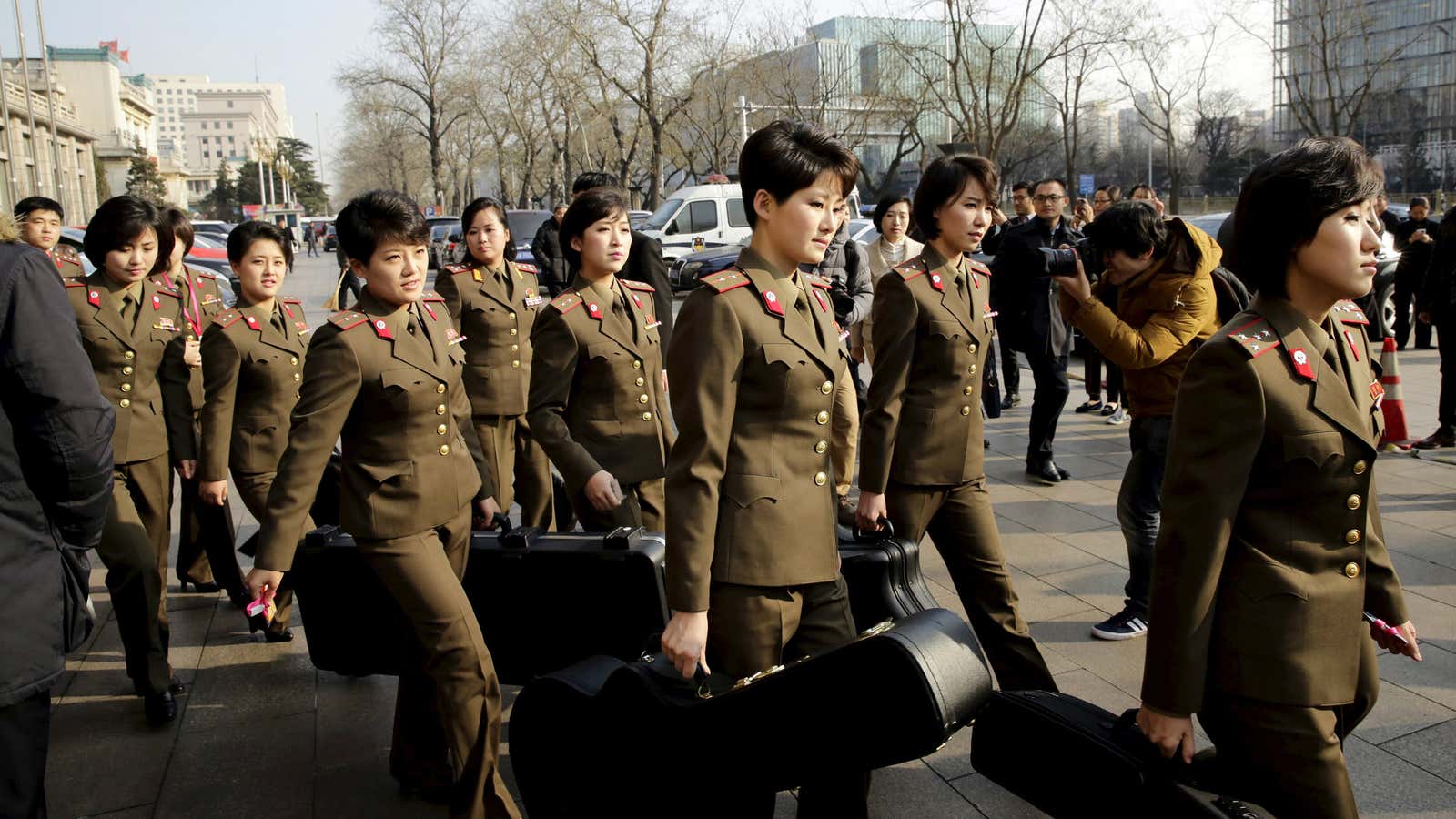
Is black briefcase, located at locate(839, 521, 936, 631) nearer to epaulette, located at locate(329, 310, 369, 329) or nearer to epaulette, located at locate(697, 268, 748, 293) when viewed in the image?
epaulette, located at locate(697, 268, 748, 293)

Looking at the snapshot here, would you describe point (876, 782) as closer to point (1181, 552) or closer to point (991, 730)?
point (991, 730)

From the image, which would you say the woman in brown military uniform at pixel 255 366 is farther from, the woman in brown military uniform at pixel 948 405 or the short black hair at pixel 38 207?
the woman in brown military uniform at pixel 948 405

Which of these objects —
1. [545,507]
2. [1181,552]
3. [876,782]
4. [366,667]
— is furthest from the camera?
[545,507]

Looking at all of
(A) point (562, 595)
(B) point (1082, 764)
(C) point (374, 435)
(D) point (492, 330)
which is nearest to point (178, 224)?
(D) point (492, 330)

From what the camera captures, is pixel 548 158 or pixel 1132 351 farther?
pixel 548 158

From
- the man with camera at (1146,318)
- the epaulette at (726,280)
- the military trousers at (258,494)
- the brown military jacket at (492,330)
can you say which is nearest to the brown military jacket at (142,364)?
the military trousers at (258,494)

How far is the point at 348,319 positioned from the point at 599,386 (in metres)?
1.15

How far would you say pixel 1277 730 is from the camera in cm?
199

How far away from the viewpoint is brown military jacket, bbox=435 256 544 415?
5645 millimetres

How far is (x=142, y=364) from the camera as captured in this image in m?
4.67

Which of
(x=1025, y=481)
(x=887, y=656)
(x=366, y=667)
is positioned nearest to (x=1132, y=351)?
(x=887, y=656)

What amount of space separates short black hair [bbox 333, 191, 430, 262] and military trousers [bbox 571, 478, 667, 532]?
103cm

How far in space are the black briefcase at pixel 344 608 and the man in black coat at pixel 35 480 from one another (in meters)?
1.11

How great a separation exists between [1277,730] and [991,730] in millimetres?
515
